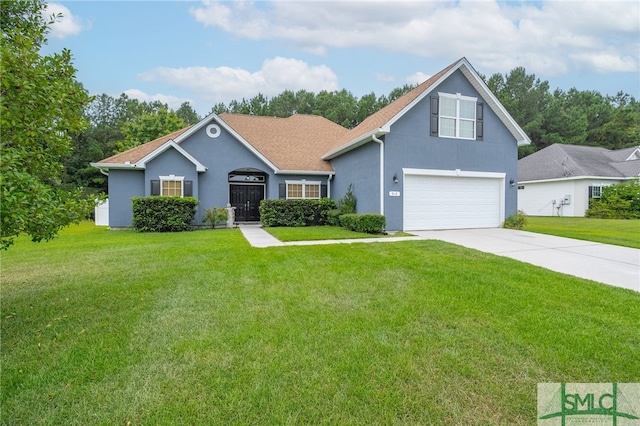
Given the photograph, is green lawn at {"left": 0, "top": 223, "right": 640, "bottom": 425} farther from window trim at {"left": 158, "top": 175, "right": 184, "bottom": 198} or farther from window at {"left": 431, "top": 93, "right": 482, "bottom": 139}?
window trim at {"left": 158, "top": 175, "right": 184, "bottom": 198}

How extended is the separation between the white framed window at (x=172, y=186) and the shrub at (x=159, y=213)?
1124mm

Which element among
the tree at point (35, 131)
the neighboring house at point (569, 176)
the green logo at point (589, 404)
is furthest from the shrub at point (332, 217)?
the neighboring house at point (569, 176)

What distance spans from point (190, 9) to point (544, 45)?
19597 millimetres

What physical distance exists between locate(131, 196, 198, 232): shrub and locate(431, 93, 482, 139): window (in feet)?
35.4

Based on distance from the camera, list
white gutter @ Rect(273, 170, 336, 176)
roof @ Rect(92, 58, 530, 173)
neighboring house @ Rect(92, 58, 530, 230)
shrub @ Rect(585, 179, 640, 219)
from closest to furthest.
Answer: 1. neighboring house @ Rect(92, 58, 530, 230)
2. roof @ Rect(92, 58, 530, 173)
3. white gutter @ Rect(273, 170, 336, 176)
4. shrub @ Rect(585, 179, 640, 219)

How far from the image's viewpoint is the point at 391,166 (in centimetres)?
1214

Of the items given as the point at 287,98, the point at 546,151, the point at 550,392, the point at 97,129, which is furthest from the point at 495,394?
the point at 97,129

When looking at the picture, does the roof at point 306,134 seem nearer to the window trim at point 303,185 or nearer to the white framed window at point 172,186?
the window trim at point 303,185

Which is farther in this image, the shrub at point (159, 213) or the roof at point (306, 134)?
the shrub at point (159, 213)

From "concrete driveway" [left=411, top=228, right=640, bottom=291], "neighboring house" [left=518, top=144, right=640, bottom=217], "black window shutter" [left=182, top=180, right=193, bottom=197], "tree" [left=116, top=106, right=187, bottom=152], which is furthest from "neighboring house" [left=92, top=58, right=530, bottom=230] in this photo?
"tree" [left=116, top=106, right=187, bottom=152]

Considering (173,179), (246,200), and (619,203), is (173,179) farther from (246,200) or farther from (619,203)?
(619,203)

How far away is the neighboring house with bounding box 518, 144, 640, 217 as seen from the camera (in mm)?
20859

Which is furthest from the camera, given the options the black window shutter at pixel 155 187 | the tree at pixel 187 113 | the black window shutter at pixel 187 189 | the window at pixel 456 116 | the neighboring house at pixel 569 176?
the tree at pixel 187 113

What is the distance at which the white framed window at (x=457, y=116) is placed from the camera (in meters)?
12.8
